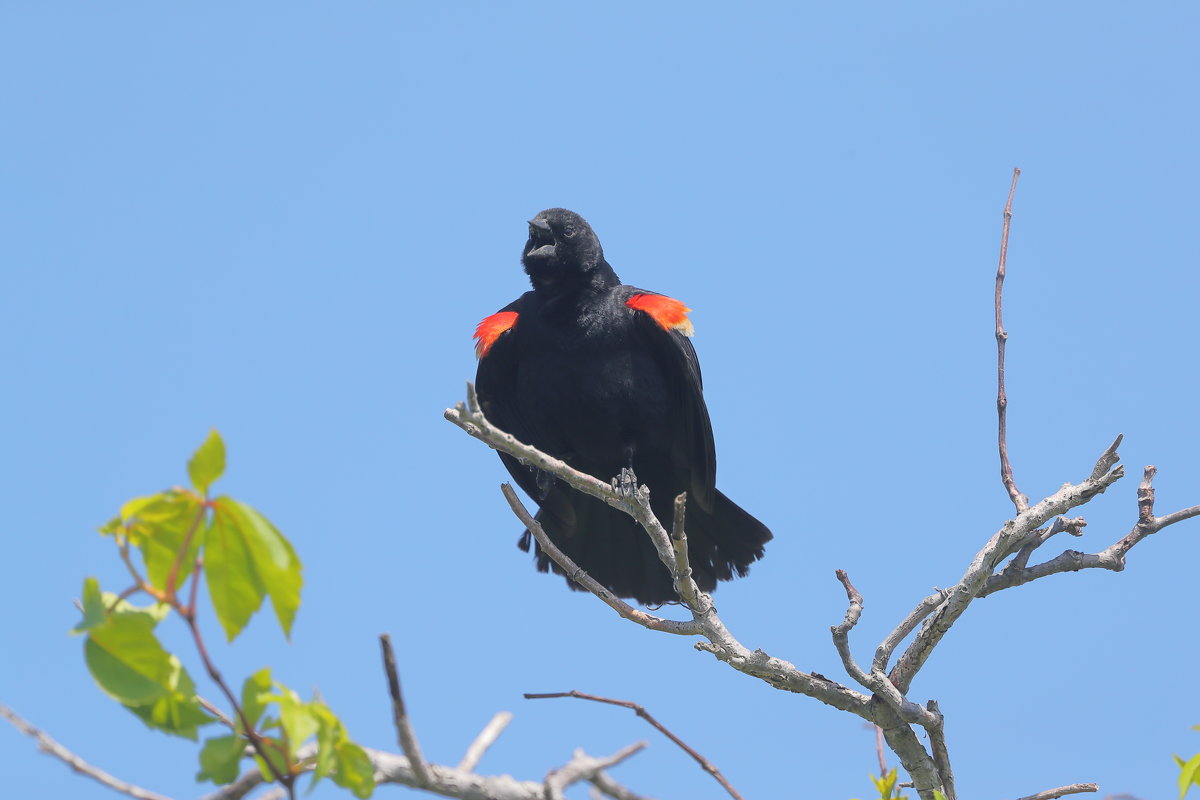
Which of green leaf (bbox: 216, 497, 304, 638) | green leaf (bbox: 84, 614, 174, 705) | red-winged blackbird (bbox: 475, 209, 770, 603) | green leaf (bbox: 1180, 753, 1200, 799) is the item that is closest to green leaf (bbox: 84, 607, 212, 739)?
green leaf (bbox: 84, 614, 174, 705)

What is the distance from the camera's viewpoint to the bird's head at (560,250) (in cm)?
566

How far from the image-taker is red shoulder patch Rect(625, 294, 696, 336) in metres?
5.38

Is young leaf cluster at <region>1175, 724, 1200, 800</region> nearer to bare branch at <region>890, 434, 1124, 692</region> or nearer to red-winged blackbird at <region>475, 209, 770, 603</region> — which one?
bare branch at <region>890, 434, 1124, 692</region>

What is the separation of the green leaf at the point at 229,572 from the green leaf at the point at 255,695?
0.48 ft

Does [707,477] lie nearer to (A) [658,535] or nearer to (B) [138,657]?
(A) [658,535]

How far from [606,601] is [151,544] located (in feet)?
8.48

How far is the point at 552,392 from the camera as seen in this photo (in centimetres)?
541

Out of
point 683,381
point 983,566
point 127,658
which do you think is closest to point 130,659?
point 127,658

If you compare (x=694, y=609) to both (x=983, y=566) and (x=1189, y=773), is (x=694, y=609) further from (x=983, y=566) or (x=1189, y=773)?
(x=1189, y=773)

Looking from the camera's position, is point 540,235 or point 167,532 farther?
point 540,235

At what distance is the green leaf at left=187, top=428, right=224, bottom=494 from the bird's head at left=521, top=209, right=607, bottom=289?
4.14m

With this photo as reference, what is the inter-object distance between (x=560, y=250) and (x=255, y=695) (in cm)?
415

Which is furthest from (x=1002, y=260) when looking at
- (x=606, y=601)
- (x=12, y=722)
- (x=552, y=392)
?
(x=12, y=722)

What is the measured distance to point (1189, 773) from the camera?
2039 millimetres
